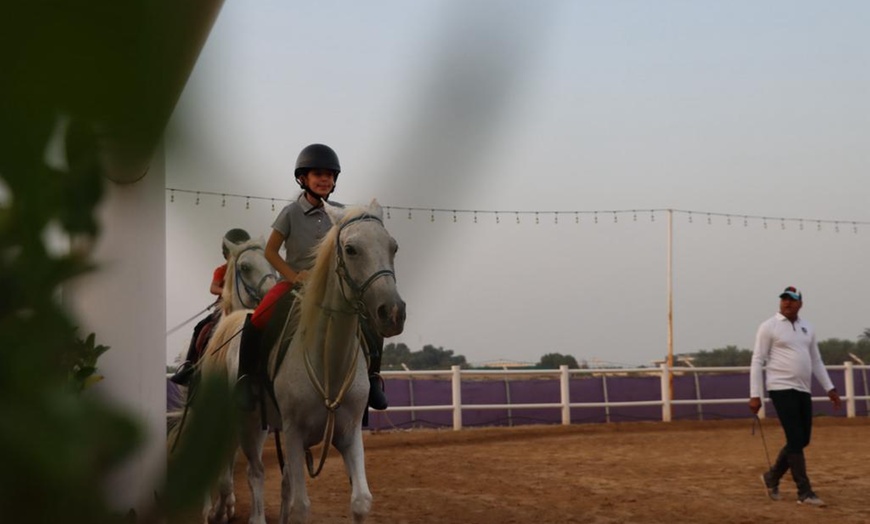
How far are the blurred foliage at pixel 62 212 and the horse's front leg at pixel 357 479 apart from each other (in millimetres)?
4693

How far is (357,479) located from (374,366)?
65 centimetres

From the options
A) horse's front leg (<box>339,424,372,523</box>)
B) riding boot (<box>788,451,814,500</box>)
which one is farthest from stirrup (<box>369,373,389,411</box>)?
riding boot (<box>788,451,814,500</box>)

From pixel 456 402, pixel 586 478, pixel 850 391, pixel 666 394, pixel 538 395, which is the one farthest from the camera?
pixel 538 395

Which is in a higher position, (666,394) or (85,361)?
(85,361)

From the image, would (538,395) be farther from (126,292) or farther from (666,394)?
(126,292)

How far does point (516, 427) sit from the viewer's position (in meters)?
16.2

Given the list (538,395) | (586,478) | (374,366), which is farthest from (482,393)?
(374,366)

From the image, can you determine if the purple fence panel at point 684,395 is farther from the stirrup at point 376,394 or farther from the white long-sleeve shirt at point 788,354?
the stirrup at point 376,394

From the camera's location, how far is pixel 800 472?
27.5 ft

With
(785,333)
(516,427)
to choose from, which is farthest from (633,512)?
(516,427)

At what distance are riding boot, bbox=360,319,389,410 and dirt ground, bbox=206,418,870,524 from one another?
0.67 m

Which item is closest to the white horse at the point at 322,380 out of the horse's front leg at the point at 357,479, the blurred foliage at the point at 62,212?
the horse's front leg at the point at 357,479

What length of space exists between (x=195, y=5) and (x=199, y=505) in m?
0.13

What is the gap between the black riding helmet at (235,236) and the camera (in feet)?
1.22
